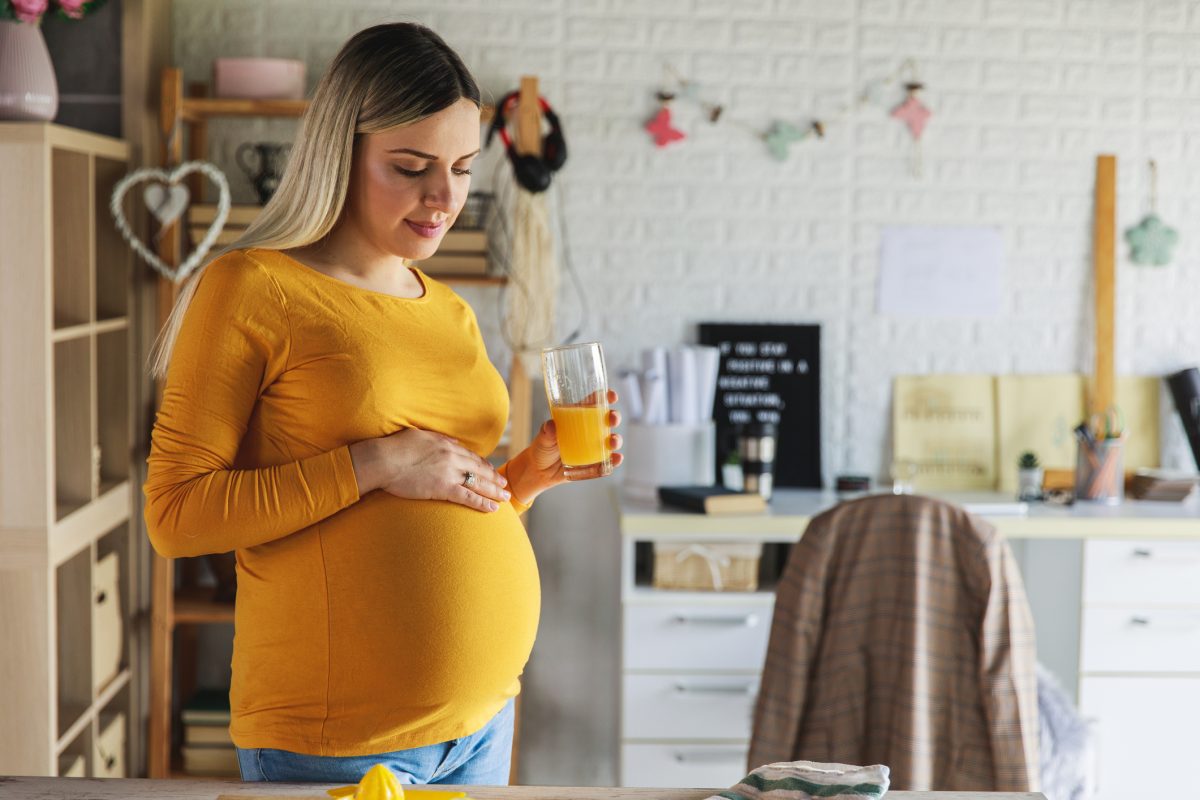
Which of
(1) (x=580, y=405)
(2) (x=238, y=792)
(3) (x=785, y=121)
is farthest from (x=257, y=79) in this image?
(2) (x=238, y=792)

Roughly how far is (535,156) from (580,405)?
1605 mm

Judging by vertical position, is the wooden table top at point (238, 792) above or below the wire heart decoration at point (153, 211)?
below

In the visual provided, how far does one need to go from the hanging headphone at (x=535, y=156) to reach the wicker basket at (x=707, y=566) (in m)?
0.92

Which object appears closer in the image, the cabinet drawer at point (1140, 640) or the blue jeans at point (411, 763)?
the blue jeans at point (411, 763)

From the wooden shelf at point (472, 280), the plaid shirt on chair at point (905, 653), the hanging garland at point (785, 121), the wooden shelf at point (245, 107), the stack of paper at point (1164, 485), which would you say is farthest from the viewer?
the hanging garland at point (785, 121)

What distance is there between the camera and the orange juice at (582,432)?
55.8 inches

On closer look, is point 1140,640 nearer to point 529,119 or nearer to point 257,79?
point 529,119

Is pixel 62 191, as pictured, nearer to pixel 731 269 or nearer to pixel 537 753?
pixel 731 269

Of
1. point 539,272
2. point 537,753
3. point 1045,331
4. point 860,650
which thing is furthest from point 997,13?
point 537,753

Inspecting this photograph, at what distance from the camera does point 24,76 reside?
2400mm

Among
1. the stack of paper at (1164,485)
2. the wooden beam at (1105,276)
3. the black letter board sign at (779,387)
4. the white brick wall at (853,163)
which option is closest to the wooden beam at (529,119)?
the white brick wall at (853,163)

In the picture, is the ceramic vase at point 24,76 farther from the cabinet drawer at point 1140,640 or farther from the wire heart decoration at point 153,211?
the cabinet drawer at point 1140,640

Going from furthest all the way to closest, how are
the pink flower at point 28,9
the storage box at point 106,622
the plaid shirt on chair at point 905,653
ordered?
the storage box at point 106,622, the pink flower at point 28,9, the plaid shirt on chair at point 905,653

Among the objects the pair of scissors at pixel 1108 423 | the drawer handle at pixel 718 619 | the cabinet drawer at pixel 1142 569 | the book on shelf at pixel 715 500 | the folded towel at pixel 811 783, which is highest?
the pair of scissors at pixel 1108 423
